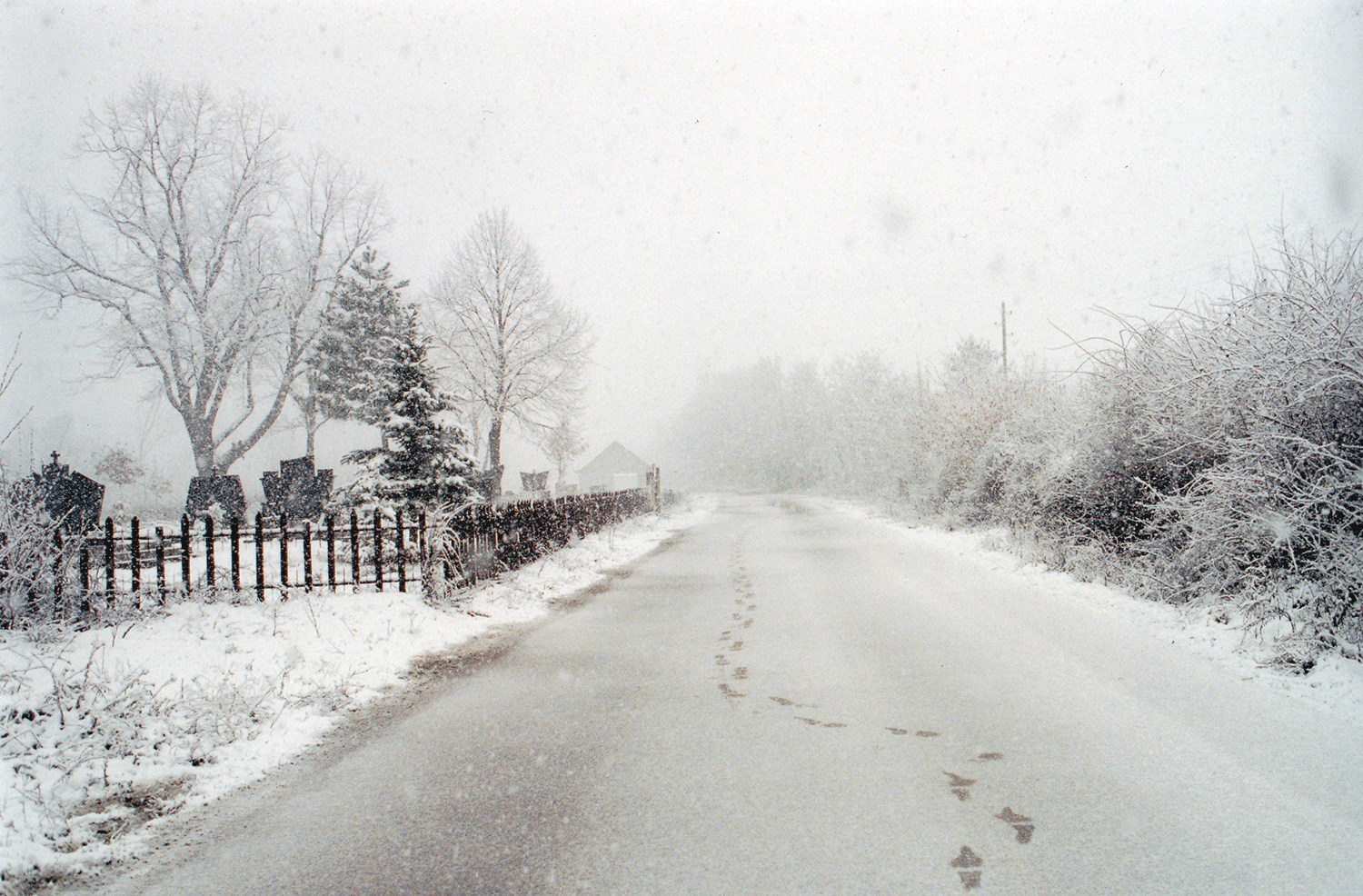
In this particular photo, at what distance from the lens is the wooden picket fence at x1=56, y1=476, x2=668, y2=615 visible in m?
8.35

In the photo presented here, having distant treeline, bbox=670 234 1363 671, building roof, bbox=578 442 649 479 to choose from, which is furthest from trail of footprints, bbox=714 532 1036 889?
building roof, bbox=578 442 649 479

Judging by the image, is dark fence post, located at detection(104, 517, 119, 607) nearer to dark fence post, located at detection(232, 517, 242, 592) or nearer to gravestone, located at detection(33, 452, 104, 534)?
dark fence post, located at detection(232, 517, 242, 592)

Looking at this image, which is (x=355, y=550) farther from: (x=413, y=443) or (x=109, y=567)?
(x=413, y=443)

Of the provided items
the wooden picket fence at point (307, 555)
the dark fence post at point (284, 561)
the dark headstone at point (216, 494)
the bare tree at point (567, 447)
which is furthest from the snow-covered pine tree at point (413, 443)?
the bare tree at point (567, 447)

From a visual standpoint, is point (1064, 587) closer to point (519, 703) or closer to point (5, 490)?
point (519, 703)

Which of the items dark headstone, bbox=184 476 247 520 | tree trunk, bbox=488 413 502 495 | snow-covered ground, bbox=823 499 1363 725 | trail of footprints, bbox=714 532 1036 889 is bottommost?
trail of footprints, bbox=714 532 1036 889

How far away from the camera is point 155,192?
1071 inches

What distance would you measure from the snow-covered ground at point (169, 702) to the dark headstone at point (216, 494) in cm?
1710

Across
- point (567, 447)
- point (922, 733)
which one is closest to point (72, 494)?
point (922, 733)

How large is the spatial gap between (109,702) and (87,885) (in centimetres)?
190

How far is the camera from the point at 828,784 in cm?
388

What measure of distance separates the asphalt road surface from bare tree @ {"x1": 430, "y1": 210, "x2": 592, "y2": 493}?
89.3 ft

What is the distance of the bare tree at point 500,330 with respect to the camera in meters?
32.9

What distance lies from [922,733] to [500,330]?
30.9m
